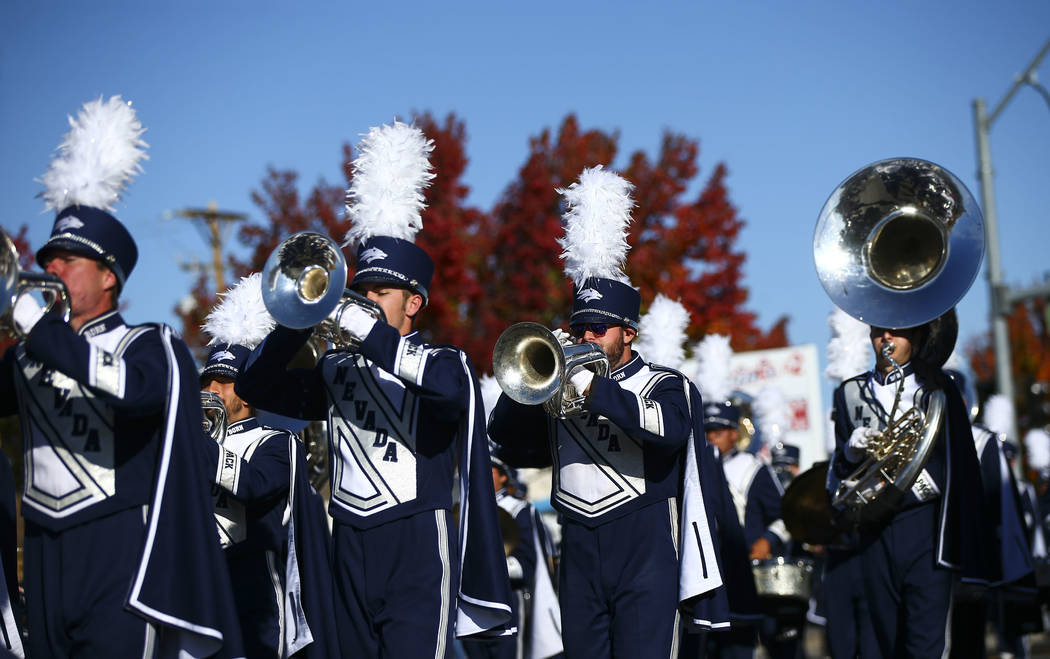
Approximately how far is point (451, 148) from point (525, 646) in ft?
31.1

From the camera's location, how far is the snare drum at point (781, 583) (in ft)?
29.2

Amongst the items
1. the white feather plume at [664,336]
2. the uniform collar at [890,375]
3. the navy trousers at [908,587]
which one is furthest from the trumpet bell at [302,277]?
the white feather plume at [664,336]

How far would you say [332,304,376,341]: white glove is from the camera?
5214mm

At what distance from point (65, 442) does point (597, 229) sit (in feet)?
9.34

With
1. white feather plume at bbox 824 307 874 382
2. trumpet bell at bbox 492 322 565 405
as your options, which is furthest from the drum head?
trumpet bell at bbox 492 322 565 405

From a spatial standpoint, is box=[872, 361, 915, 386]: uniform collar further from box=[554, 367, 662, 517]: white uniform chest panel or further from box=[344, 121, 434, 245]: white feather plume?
box=[344, 121, 434, 245]: white feather plume

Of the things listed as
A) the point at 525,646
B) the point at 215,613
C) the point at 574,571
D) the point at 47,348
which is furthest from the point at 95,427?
the point at 525,646

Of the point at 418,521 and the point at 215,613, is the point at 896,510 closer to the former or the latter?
the point at 418,521

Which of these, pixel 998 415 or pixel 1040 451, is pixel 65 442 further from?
pixel 998 415

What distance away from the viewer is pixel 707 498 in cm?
616

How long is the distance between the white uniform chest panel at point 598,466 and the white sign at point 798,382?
12654 mm

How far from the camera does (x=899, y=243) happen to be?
6.88 meters

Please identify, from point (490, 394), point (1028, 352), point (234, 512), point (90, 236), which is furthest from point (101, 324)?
point (1028, 352)

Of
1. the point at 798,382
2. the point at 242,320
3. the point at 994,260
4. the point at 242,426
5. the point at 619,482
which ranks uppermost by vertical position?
the point at 994,260
